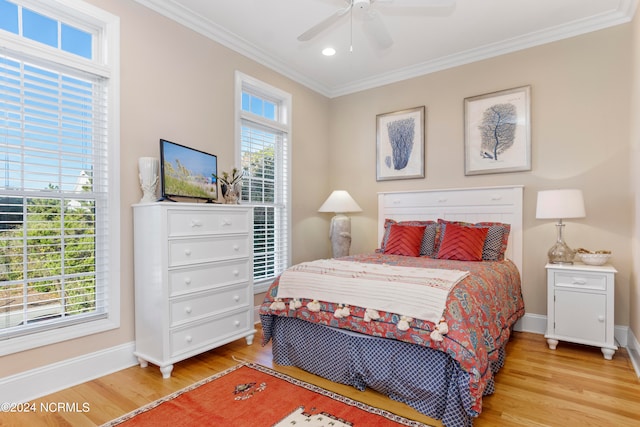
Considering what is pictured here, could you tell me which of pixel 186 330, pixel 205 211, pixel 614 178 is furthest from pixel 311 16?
pixel 614 178

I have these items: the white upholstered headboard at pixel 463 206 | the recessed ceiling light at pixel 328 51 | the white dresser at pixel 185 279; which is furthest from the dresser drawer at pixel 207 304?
the recessed ceiling light at pixel 328 51

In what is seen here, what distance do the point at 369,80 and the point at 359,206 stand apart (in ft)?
5.29

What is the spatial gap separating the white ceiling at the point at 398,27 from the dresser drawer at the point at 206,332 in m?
2.54

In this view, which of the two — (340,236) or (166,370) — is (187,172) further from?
(340,236)

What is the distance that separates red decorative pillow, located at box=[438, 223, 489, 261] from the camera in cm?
324

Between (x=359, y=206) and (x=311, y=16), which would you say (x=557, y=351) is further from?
(x=311, y=16)

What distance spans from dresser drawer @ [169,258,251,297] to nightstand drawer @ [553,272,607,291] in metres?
2.62

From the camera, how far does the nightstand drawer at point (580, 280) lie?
9.24ft

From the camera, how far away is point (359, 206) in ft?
15.3

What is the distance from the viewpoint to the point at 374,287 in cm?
221

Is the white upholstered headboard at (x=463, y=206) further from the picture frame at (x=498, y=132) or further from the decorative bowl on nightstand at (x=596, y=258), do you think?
the decorative bowl on nightstand at (x=596, y=258)

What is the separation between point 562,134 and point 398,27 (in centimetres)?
185

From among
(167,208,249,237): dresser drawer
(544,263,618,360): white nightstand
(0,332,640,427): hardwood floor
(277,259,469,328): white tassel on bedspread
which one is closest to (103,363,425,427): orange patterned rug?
(0,332,640,427): hardwood floor

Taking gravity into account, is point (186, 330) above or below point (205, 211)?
below
